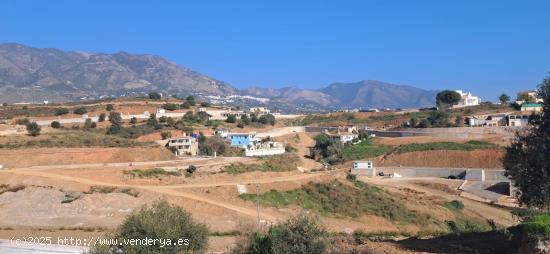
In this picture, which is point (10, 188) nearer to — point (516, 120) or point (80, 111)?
point (80, 111)

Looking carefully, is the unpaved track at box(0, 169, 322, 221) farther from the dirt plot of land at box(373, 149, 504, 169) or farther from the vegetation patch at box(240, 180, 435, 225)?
the dirt plot of land at box(373, 149, 504, 169)

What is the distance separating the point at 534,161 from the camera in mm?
17047

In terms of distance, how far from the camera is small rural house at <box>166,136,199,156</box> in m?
57.4

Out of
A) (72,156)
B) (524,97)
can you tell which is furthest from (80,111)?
(524,97)

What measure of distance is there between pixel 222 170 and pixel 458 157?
2864cm

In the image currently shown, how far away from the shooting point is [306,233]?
1273cm

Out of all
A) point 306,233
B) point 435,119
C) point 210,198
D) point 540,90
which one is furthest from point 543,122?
point 435,119

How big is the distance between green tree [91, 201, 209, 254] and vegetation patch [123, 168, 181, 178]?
2528 cm

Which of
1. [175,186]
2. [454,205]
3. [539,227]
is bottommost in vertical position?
[454,205]

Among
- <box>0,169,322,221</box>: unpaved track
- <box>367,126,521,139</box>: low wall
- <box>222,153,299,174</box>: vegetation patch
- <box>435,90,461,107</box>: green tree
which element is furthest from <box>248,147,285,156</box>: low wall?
<box>435,90,461,107</box>: green tree

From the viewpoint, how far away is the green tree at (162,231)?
42.7 feet

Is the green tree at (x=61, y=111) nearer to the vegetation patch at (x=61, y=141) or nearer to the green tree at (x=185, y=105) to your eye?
the green tree at (x=185, y=105)

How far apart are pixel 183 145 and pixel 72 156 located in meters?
14.1

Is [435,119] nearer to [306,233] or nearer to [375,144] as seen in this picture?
[375,144]
